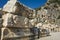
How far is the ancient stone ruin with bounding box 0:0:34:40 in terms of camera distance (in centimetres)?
640

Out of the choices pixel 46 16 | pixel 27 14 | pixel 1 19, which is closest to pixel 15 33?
pixel 1 19

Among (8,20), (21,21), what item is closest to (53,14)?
(21,21)

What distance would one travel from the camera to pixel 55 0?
41.4m

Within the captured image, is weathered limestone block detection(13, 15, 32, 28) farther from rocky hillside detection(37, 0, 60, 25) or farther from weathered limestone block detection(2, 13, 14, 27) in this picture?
rocky hillside detection(37, 0, 60, 25)

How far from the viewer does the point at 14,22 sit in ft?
21.8

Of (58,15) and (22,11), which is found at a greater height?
(58,15)

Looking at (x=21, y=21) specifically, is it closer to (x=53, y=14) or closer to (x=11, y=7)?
(x=11, y=7)

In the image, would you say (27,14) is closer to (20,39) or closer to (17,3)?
(17,3)

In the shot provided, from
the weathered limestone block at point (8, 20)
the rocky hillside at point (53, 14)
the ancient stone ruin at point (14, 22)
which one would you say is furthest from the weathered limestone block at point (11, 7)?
the rocky hillside at point (53, 14)

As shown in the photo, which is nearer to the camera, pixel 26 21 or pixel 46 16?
pixel 26 21

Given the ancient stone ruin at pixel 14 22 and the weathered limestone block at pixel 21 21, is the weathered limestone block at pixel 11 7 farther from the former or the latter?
the weathered limestone block at pixel 21 21

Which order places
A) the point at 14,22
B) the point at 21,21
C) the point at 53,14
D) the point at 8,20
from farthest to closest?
the point at 53,14 → the point at 21,21 → the point at 14,22 → the point at 8,20

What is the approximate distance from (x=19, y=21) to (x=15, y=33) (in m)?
0.64

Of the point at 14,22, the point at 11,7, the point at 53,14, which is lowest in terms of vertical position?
the point at 14,22
